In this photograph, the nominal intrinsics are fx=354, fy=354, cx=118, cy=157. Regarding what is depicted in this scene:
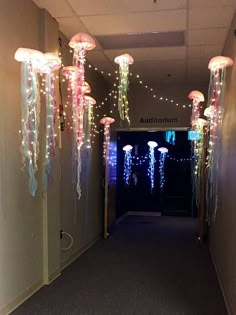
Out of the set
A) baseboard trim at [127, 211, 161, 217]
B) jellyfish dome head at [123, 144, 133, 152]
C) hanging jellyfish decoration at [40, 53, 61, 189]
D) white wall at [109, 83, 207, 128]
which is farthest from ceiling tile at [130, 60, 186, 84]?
baseboard trim at [127, 211, 161, 217]

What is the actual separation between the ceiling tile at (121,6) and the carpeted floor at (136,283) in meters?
3.08

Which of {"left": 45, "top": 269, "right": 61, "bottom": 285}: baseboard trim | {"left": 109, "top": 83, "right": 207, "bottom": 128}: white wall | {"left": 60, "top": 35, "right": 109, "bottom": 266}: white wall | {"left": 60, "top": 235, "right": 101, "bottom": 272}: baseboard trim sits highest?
{"left": 109, "top": 83, "right": 207, "bottom": 128}: white wall

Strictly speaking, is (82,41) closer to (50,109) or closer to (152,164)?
(50,109)

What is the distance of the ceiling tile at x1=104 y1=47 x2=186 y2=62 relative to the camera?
207 inches

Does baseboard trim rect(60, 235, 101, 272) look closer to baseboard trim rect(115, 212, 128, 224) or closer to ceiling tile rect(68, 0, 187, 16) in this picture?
baseboard trim rect(115, 212, 128, 224)

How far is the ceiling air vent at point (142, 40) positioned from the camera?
4688mm

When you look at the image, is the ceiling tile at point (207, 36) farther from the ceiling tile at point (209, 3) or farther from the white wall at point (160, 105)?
the white wall at point (160, 105)

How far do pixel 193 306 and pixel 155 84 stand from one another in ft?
16.1

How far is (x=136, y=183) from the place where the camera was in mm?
10781

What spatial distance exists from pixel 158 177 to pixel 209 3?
24.2 ft

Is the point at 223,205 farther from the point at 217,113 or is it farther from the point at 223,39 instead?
the point at 223,39

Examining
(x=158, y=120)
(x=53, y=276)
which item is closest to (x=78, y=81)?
(x=53, y=276)

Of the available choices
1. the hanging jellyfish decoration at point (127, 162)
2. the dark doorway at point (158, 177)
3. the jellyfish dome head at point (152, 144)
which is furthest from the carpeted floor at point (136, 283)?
the jellyfish dome head at point (152, 144)

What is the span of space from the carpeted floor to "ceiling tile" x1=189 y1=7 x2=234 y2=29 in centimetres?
309
